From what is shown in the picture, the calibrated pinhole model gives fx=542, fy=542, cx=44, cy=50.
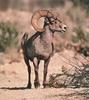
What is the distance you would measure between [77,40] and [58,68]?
812cm

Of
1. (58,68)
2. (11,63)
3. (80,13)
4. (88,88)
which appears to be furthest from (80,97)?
(80,13)

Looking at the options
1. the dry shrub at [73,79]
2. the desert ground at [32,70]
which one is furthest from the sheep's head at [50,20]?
the dry shrub at [73,79]

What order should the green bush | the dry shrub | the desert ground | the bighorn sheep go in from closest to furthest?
the desert ground
the dry shrub
the bighorn sheep
the green bush

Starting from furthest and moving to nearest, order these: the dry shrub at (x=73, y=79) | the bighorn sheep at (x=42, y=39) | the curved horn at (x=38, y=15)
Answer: the curved horn at (x=38, y=15) → the bighorn sheep at (x=42, y=39) → the dry shrub at (x=73, y=79)

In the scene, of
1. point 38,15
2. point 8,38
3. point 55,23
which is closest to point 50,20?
point 55,23

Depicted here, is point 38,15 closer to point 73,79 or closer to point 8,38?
point 73,79

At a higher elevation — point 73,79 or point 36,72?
point 36,72

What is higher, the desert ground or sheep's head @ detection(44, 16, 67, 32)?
sheep's head @ detection(44, 16, 67, 32)

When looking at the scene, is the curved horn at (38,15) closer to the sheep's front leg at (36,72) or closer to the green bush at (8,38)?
the sheep's front leg at (36,72)

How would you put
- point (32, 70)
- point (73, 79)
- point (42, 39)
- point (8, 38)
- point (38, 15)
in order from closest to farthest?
point (73, 79)
point (42, 39)
point (38, 15)
point (32, 70)
point (8, 38)

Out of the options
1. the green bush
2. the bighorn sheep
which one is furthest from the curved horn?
the green bush

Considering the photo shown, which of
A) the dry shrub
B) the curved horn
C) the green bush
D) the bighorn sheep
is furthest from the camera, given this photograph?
the green bush

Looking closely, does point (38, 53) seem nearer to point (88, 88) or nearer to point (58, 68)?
point (88, 88)

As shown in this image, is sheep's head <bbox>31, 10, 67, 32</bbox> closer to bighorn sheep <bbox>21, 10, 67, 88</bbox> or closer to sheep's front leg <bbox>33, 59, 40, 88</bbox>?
bighorn sheep <bbox>21, 10, 67, 88</bbox>
